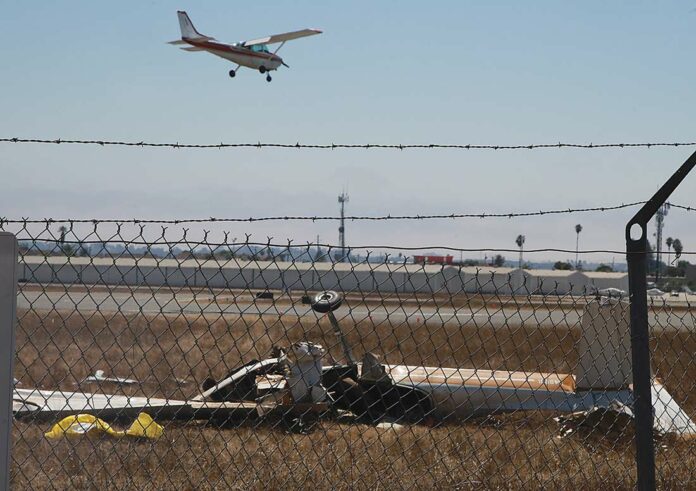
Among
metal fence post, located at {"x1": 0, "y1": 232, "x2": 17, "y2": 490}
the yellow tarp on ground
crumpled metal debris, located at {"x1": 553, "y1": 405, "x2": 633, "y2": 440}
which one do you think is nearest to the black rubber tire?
the yellow tarp on ground

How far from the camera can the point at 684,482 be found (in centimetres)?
543

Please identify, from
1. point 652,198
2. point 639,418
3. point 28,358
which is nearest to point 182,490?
point 639,418

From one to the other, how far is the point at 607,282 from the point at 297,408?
229 feet

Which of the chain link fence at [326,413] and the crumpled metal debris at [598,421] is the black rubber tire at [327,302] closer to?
the chain link fence at [326,413]

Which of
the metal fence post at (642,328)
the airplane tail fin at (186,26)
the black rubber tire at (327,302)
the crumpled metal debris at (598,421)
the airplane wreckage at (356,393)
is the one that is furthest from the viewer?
the airplane tail fin at (186,26)

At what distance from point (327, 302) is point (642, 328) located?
10.8 ft

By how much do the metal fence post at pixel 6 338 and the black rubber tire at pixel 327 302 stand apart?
3.91 meters

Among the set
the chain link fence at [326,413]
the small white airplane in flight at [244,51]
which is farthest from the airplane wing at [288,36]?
the chain link fence at [326,413]

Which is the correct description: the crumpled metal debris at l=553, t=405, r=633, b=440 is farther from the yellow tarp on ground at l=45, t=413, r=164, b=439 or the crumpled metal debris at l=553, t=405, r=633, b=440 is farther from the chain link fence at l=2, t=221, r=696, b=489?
the yellow tarp on ground at l=45, t=413, r=164, b=439

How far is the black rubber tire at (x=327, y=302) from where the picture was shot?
690 centimetres

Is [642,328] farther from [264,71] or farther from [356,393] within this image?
[264,71]

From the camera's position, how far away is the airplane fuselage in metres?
32.6

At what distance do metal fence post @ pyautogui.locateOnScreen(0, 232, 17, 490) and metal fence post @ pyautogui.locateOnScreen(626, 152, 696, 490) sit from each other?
8.69 ft

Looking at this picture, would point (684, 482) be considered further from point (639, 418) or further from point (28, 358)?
point (28, 358)
